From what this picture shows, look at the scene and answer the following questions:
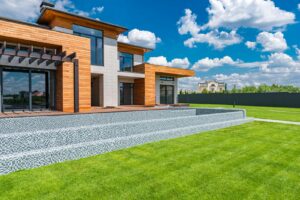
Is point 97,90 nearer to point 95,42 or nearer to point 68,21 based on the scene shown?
point 95,42

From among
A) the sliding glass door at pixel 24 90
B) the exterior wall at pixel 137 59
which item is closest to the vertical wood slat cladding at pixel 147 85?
the exterior wall at pixel 137 59

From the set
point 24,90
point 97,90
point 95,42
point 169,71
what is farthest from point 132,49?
point 24,90

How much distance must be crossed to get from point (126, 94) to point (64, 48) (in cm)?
968

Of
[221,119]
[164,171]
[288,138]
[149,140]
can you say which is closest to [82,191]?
[164,171]

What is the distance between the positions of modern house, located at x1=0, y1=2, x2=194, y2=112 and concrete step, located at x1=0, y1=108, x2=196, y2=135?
1447 millimetres

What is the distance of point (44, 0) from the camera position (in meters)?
15.2

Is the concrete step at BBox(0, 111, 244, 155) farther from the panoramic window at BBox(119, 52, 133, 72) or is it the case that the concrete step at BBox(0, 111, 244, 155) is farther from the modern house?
the panoramic window at BBox(119, 52, 133, 72)

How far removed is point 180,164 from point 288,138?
6255mm

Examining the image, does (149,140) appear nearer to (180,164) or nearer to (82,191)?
(180,164)

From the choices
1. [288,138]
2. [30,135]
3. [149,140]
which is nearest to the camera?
[30,135]

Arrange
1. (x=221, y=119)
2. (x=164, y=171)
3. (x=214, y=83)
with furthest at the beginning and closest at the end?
(x=214, y=83)
(x=221, y=119)
(x=164, y=171)

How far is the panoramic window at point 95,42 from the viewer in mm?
16312

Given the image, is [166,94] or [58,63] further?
[166,94]

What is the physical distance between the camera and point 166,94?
1046 inches
